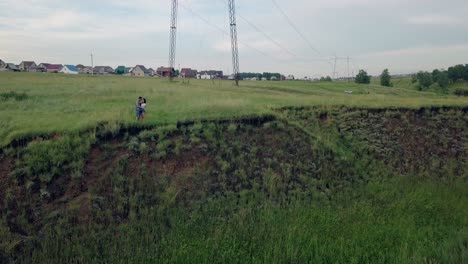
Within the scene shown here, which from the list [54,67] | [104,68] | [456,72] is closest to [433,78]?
[456,72]

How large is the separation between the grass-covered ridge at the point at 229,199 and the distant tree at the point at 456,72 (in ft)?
267

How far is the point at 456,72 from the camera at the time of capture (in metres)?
83.9

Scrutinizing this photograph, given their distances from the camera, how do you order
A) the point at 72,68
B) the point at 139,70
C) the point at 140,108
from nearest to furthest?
the point at 140,108, the point at 72,68, the point at 139,70

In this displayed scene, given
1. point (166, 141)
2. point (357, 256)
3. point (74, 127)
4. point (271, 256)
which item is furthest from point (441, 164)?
point (74, 127)

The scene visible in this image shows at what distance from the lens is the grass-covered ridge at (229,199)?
919cm

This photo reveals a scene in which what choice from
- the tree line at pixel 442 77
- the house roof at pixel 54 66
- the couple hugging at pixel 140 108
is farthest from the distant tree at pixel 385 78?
the house roof at pixel 54 66

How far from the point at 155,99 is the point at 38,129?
29.2 feet

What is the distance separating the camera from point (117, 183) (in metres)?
11.0

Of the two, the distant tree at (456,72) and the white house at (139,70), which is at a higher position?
the white house at (139,70)

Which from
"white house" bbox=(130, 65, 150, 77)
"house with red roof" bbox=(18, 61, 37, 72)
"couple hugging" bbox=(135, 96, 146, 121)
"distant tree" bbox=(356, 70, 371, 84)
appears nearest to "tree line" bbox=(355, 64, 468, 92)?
"distant tree" bbox=(356, 70, 371, 84)

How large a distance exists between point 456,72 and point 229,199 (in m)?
91.2

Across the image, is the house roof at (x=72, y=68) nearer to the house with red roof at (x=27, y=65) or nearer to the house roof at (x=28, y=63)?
the house with red roof at (x=27, y=65)

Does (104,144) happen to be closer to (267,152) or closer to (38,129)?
(38,129)

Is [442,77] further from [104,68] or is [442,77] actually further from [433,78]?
[104,68]
